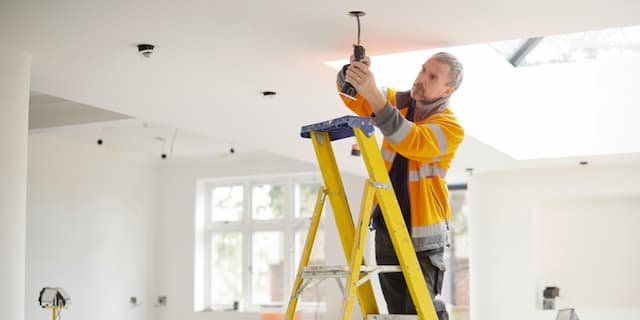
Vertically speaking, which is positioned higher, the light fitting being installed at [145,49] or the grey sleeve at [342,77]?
the light fitting being installed at [145,49]

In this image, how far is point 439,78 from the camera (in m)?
3.14

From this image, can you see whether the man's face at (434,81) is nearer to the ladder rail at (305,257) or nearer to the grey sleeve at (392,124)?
the grey sleeve at (392,124)

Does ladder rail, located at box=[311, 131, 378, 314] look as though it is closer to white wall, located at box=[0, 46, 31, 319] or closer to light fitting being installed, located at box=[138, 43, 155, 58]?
light fitting being installed, located at box=[138, 43, 155, 58]

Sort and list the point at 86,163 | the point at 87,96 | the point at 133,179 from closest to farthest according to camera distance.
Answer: the point at 87,96 < the point at 86,163 < the point at 133,179

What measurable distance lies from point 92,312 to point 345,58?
5.81 metres

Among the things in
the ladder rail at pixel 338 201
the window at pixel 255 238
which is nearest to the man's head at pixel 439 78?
the ladder rail at pixel 338 201

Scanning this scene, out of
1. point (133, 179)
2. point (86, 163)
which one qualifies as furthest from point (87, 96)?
point (133, 179)

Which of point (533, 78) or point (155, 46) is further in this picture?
point (533, 78)

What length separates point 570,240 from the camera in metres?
8.98

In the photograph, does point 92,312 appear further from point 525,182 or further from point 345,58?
point 345,58

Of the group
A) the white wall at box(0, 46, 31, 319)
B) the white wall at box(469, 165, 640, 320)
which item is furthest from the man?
the white wall at box(469, 165, 640, 320)

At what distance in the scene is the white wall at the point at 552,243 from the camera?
8773 millimetres

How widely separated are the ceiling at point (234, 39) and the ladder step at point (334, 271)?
140cm

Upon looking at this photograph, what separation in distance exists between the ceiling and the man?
69cm
